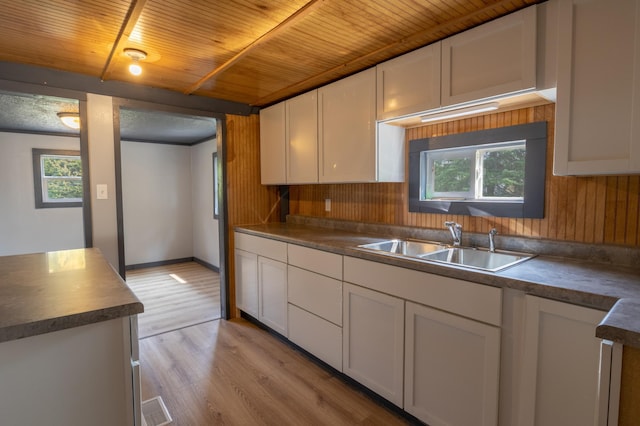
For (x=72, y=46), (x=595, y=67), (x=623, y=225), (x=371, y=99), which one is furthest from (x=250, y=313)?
(x=595, y=67)

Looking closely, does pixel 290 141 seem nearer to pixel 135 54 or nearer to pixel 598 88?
pixel 135 54

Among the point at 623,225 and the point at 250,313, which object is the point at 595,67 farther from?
the point at 250,313

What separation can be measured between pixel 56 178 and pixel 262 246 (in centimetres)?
402

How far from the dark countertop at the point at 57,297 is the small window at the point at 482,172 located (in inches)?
75.5

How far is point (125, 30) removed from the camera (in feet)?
5.91

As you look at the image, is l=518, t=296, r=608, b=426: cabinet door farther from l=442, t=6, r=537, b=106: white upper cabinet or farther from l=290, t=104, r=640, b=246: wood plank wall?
l=442, t=6, r=537, b=106: white upper cabinet

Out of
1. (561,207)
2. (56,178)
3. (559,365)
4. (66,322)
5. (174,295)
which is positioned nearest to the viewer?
(66,322)

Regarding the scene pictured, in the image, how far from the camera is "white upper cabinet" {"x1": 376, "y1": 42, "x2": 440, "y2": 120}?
1.92 metres

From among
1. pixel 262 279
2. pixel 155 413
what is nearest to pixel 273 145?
pixel 262 279

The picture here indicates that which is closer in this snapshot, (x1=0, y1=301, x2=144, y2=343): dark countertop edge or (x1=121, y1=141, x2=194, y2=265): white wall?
(x1=0, y1=301, x2=144, y2=343): dark countertop edge

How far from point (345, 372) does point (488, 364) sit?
3.28ft

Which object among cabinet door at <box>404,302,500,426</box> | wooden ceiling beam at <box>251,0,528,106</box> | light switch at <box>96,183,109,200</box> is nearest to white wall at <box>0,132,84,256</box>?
light switch at <box>96,183,109,200</box>

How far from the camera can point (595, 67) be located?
137cm

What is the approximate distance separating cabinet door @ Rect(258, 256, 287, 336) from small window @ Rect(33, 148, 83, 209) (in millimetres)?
3619
